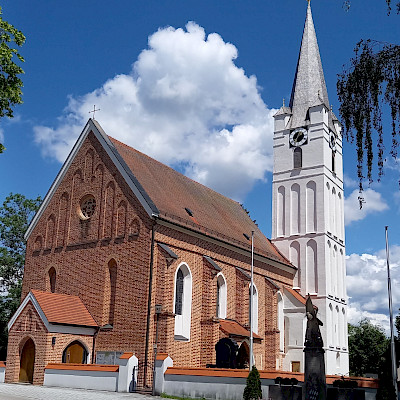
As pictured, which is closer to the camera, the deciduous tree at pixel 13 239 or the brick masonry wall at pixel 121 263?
the brick masonry wall at pixel 121 263

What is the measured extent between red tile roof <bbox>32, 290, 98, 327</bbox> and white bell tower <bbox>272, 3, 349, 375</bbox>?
1577cm

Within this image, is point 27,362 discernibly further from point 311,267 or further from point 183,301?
point 311,267

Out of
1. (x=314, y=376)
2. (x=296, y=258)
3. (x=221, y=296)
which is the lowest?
(x=314, y=376)

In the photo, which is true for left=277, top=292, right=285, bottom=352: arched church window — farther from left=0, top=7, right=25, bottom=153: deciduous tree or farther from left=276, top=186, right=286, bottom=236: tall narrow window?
left=0, top=7, right=25, bottom=153: deciduous tree

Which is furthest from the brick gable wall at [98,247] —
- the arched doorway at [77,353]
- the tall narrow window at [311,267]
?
the tall narrow window at [311,267]

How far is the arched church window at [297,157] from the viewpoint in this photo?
43.2m

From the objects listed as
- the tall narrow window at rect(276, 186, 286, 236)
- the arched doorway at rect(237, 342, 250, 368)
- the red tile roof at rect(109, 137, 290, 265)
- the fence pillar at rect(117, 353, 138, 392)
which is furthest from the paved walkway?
the tall narrow window at rect(276, 186, 286, 236)

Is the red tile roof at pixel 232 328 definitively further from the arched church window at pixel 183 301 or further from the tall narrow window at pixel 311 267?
the tall narrow window at pixel 311 267

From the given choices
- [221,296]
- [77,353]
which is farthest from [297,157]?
[77,353]

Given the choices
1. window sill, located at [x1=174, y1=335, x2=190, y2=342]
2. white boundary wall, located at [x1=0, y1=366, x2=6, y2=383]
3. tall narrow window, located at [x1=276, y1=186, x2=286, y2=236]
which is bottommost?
white boundary wall, located at [x1=0, y1=366, x2=6, y2=383]

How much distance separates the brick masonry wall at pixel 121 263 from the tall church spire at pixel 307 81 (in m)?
16.4

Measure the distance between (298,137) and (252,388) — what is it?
90.8 feet

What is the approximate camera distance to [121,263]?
27.7m

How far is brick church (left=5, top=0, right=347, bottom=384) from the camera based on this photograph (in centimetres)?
2609
